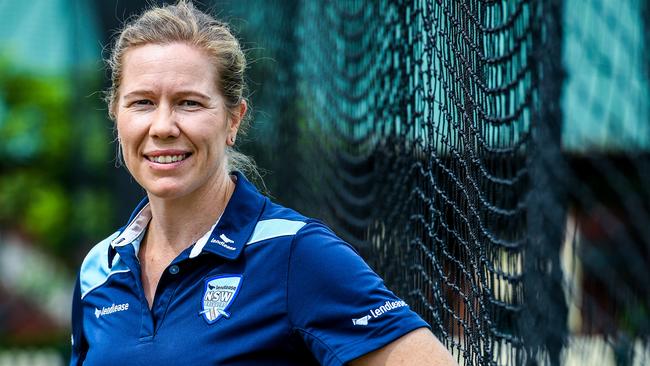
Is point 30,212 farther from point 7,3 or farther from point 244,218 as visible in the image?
point 244,218

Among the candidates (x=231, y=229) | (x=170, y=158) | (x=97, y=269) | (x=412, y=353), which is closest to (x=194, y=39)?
(x=170, y=158)

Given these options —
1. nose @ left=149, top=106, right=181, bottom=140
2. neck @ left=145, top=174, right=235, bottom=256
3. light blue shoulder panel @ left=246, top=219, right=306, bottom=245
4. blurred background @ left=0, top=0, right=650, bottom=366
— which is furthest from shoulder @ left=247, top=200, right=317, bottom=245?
blurred background @ left=0, top=0, right=650, bottom=366

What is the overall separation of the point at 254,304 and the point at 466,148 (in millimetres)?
604

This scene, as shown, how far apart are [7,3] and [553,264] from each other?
7.87 metres

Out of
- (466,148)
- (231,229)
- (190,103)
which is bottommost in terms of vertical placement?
(231,229)

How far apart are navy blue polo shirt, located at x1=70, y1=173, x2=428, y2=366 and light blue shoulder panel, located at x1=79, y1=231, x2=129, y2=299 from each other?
0.05m

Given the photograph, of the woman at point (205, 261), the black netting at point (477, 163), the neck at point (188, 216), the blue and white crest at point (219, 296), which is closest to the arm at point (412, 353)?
the woman at point (205, 261)

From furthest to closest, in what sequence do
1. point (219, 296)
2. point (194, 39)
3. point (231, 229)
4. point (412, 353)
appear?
point (194, 39), point (231, 229), point (219, 296), point (412, 353)

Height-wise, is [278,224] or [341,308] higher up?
[278,224]

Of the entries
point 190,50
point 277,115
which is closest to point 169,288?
point 190,50

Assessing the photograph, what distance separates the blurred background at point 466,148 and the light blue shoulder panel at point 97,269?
1.98ft

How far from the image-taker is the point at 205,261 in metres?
2.20

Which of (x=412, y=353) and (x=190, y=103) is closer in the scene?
(x=412, y=353)

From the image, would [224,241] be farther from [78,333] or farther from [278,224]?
[78,333]
